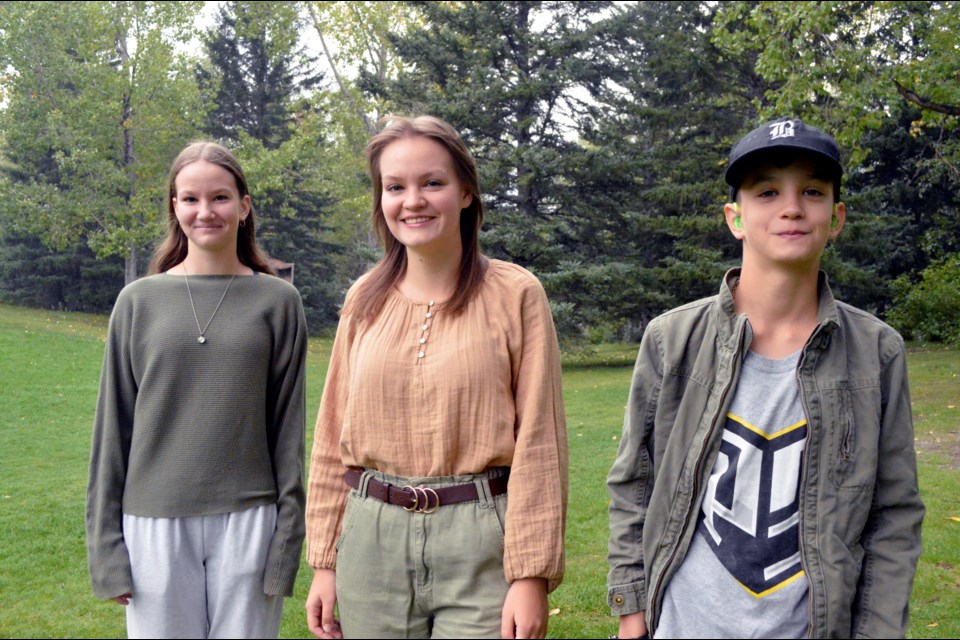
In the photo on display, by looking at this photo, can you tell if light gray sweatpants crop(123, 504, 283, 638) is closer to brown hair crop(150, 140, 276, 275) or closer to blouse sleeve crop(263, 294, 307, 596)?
blouse sleeve crop(263, 294, 307, 596)

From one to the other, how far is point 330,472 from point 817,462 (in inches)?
52.5

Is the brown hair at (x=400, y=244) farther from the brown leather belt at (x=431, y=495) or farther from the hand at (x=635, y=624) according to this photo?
the hand at (x=635, y=624)

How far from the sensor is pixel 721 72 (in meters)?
22.4

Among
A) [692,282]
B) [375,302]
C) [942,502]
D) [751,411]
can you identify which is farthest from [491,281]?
[692,282]

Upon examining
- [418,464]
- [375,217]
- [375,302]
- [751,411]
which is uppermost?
[375,217]

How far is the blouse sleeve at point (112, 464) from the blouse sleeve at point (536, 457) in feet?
4.00

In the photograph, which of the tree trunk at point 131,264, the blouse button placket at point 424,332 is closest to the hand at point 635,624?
the blouse button placket at point 424,332

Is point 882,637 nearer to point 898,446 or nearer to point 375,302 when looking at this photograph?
point 898,446

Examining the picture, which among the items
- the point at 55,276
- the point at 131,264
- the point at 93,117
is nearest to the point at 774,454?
the point at 93,117

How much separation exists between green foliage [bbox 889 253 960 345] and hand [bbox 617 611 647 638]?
16.9 m

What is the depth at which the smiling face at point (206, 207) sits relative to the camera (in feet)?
9.29

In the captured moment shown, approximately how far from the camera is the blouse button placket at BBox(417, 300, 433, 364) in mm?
2354

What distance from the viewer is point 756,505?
210 centimetres

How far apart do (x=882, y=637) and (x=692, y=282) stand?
1940cm
